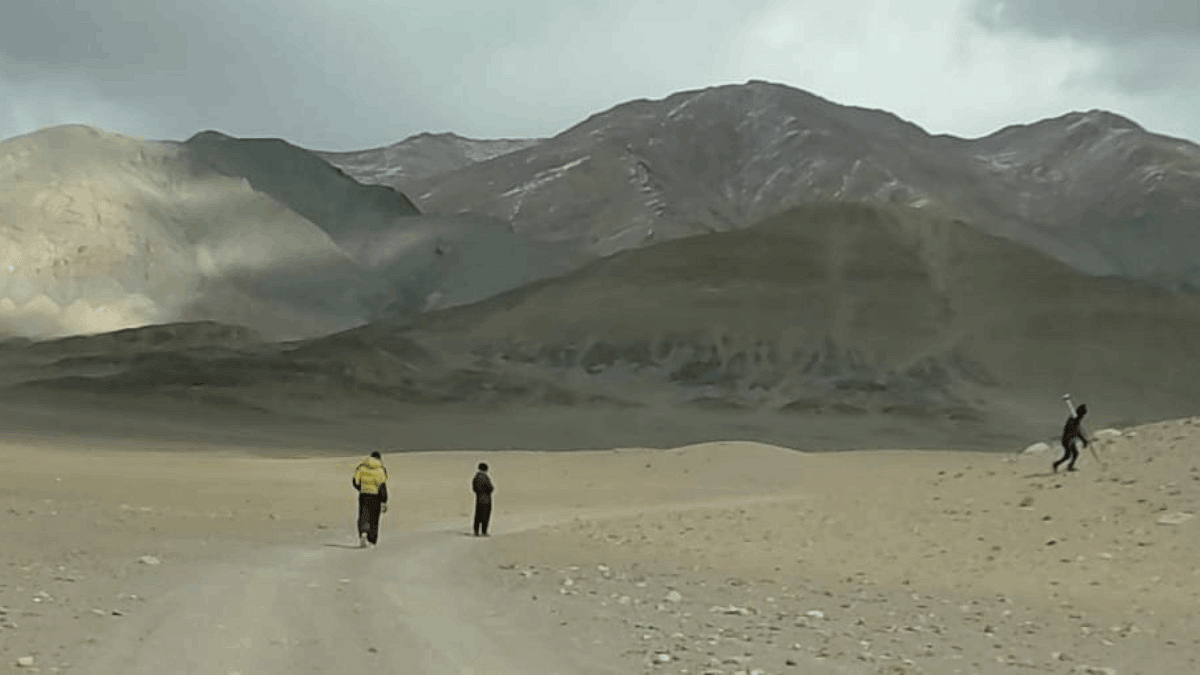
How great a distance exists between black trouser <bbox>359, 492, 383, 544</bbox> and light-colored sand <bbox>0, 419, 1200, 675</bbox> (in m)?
0.39

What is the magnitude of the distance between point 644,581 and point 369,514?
6701 millimetres

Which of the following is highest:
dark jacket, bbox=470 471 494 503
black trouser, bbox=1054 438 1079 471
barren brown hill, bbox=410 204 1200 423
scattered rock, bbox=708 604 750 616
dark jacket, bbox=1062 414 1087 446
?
barren brown hill, bbox=410 204 1200 423

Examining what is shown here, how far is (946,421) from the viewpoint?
96688 mm

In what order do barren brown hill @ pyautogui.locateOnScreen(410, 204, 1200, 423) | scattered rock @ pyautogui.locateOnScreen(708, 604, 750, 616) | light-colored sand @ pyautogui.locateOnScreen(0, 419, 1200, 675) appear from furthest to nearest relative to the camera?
barren brown hill @ pyautogui.locateOnScreen(410, 204, 1200, 423) < scattered rock @ pyautogui.locateOnScreen(708, 604, 750, 616) < light-colored sand @ pyautogui.locateOnScreen(0, 419, 1200, 675)

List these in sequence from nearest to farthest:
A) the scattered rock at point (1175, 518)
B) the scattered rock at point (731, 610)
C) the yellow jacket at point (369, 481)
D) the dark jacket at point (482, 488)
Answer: the scattered rock at point (731, 610) → the scattered rock at point (1175, 518) → the yellow jacket at point (369, 481) → the dark jacket at point (482, 488)

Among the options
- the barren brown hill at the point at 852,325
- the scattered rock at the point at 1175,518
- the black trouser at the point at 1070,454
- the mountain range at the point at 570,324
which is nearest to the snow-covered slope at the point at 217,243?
the mountain range at the point at 570,324

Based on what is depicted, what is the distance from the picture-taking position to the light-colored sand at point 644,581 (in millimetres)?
11125

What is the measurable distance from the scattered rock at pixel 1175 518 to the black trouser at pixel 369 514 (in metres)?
11.2

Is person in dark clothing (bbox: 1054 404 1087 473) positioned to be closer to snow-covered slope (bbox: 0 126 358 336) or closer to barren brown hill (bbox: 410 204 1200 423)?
barren brown hill (bbox: 410 204 1200 423)

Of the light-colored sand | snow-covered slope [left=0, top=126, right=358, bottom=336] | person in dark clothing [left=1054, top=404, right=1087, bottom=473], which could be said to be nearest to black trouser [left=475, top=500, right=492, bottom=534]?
the light-colored sand

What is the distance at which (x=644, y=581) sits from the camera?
17.2 m

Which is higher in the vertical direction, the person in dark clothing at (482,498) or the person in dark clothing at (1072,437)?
the person in dark clothing at (1072,437)

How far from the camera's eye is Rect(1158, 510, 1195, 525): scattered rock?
65.8 ft

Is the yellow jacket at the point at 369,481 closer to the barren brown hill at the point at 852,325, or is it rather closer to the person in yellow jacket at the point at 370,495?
the person in yellow jacket at the point at 370,495
